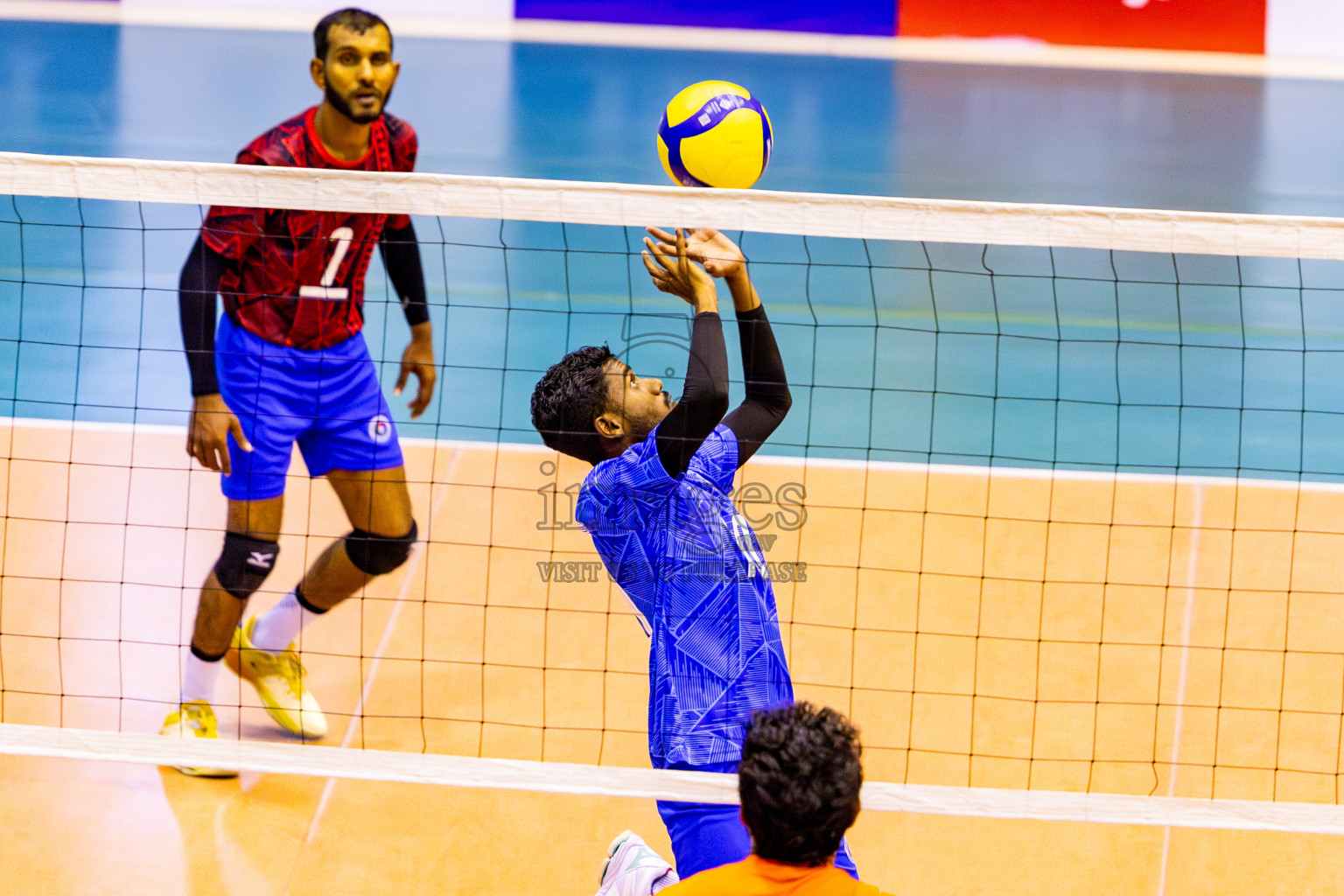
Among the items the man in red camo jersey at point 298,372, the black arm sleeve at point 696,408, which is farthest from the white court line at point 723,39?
the black arm sleeve at point 696,408

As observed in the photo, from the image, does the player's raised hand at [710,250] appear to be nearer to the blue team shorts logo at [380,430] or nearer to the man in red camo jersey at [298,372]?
the man in red camo jersey at [298,372]

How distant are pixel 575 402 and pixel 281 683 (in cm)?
170

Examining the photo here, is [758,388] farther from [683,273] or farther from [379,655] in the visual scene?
[379,655]

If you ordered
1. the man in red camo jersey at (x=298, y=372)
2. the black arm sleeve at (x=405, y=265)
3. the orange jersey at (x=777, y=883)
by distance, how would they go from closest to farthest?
the orange jersey at (x=777, y=883), the man in red camo jersey at (x=298, y=372), the black arm sleeve at (x=405, y=265)

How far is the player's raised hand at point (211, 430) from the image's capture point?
362cm

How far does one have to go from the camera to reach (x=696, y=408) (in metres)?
2.68

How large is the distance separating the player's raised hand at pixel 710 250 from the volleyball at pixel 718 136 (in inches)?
23.4

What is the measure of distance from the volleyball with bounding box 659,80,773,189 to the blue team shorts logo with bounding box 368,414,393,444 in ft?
3.95

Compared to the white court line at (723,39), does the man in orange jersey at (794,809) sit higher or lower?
lower

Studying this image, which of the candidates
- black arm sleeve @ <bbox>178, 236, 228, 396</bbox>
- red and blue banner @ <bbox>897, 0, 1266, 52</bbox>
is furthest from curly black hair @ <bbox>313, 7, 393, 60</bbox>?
red and blue banner @ <bbox>897, 0, 1266, 52</bbox>

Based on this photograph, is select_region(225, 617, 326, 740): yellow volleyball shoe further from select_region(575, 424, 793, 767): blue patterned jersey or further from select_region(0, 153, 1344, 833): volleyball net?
select_region(575, 424, 793, 767): blue patterned jersey

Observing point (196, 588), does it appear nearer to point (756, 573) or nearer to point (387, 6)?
point (756, 573)

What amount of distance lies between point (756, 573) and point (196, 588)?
2.66 meters

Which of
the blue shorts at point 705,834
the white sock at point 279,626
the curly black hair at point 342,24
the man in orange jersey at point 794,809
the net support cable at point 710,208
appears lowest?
the blue shorts at point 705,834
